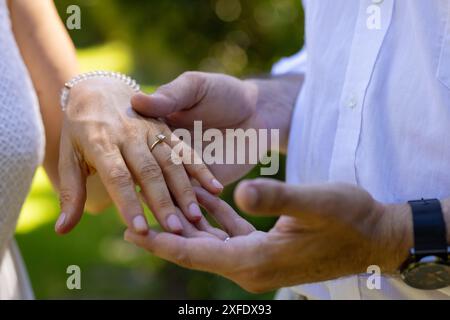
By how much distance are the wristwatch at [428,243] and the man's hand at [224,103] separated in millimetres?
671

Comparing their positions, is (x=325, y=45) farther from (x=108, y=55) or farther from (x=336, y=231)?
(x=108, y=55)

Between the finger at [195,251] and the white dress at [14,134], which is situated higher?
the white dress at [14,134]

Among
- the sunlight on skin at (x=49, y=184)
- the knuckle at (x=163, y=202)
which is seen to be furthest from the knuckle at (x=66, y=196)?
the sunlight on skin at (x=49, y=184)

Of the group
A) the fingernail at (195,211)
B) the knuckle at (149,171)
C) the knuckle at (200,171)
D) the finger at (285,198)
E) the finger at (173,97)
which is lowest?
the fingernail at (195,211)

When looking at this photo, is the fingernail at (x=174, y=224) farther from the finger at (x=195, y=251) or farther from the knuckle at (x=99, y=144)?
the knuckle at (x=99, y=144)

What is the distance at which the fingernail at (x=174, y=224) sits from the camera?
1648 mm

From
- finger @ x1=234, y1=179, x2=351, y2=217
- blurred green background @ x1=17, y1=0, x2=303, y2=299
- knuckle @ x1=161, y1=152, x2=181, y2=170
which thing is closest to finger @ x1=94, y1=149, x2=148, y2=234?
knuckle @ x1=161, y1=152, x2=181, y2=170

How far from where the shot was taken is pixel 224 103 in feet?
6.78

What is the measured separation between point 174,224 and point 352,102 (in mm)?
549

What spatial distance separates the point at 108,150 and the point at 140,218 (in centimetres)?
22

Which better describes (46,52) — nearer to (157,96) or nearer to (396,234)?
(157,96)

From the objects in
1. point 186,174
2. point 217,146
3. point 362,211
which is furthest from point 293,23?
point 362,211

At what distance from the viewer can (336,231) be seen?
57.1 inches

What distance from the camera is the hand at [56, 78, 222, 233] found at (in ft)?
5.61
